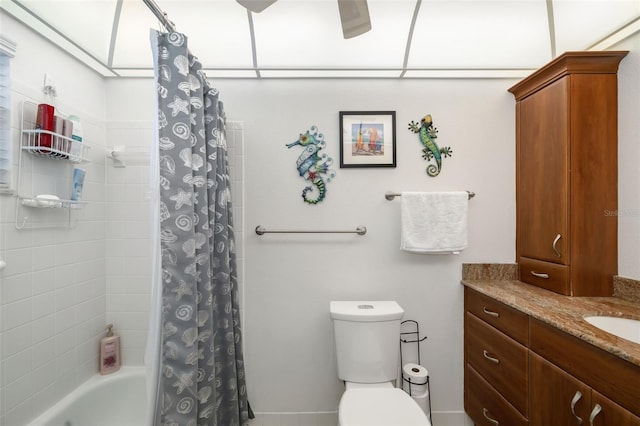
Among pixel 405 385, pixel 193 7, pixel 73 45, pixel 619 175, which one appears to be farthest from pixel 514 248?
pixel 73 45

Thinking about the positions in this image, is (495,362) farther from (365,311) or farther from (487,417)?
(365,311)

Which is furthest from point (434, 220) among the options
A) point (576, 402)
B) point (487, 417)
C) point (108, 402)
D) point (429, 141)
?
point (108, 402)

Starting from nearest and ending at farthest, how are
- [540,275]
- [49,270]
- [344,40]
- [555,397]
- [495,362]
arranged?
[555,397], [49,270], [495,362], [540,275], [344,40]

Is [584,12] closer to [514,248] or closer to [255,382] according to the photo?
[514,248]

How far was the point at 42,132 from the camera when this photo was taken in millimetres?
1255

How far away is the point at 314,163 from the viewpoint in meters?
1.82

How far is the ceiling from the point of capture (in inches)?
66.0

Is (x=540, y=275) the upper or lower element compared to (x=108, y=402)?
upper

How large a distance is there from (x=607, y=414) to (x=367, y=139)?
1.56m

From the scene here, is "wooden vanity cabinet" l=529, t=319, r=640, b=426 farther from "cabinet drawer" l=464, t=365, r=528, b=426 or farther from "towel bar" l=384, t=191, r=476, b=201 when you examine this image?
"towel bar" l=384, t=191, r=476, b=201

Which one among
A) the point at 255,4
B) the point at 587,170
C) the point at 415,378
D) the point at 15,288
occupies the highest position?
the point at 255,4

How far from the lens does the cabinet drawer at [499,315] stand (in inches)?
52.4

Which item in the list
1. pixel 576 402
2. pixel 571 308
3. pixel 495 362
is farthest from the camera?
pixel 495 362

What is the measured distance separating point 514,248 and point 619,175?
0.63 meters
